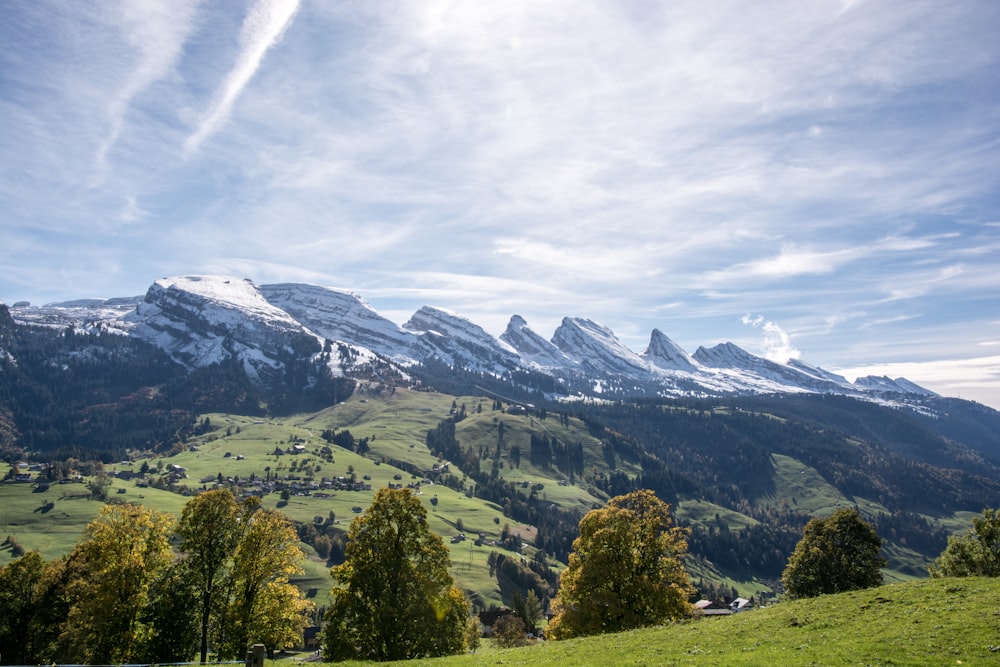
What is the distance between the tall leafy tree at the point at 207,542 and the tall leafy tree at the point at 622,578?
27.3m

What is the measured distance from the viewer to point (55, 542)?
189875 millimetres

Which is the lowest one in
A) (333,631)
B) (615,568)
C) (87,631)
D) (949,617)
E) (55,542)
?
(55,542)

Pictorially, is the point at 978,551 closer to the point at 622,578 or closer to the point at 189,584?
the point at 622,578

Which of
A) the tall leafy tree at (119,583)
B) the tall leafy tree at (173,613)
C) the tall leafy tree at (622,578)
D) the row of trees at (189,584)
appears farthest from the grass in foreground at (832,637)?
the tall leafy tree at (119,583)

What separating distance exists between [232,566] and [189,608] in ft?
13.7

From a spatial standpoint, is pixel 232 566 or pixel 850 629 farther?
pixel 232 566

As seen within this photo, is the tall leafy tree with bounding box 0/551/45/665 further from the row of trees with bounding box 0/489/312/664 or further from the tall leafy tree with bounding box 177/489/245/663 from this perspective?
the tall leafy tree with bounding box 177/489/245/663

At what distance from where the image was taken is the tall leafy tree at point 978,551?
61.6 metres

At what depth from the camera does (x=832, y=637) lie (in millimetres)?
28391

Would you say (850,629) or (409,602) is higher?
(850,629)

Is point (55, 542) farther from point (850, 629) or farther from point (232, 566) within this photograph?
point (850, 629)

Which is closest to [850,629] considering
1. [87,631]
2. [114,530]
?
[114,530]

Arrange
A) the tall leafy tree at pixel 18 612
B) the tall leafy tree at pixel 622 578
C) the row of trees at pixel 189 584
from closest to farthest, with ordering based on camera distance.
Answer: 1. the row of trees at pixel 189 584
2. the tall leafy tree at pixel 622 578
3. the tall leafy tree at pixel 18 612

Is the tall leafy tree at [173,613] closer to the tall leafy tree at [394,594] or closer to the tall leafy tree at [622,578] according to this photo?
the tall leafy tree at [394,594]
